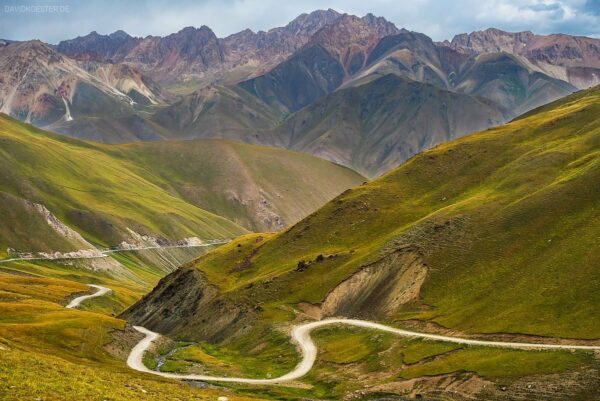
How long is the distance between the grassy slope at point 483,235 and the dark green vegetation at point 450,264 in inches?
11.2

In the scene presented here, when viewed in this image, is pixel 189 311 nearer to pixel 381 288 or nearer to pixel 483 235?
pixel 381 288

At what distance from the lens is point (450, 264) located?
11400cm

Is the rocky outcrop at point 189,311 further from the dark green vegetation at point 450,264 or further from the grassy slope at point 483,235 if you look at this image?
the grassy slope at point 483,235

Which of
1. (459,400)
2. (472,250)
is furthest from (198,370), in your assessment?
(472,250)

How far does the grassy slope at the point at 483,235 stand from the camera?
94688mm

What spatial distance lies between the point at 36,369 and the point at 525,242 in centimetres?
7937

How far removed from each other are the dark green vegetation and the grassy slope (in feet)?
0.93

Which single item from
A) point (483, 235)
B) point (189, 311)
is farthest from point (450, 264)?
point (189, 311)

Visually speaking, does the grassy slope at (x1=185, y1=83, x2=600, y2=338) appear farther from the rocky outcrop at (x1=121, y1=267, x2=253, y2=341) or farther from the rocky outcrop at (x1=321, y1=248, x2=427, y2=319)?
the rocky outcrop at (x1=121, y1=267, x2=253, y2=341)

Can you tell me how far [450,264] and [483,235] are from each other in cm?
862

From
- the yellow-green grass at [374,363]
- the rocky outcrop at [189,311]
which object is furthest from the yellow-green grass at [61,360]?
the rocky outcrop at [189,311]

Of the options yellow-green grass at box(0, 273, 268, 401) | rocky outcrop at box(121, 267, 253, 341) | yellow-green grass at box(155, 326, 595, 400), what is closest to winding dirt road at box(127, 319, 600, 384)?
yellow-green grass at box(155, 326, 595, 400)

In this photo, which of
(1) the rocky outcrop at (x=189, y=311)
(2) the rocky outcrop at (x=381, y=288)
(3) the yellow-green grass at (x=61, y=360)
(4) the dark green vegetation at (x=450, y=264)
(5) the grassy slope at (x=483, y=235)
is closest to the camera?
(3) the yellow-green grass at (x=61, y=360)

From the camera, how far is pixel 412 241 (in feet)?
405
